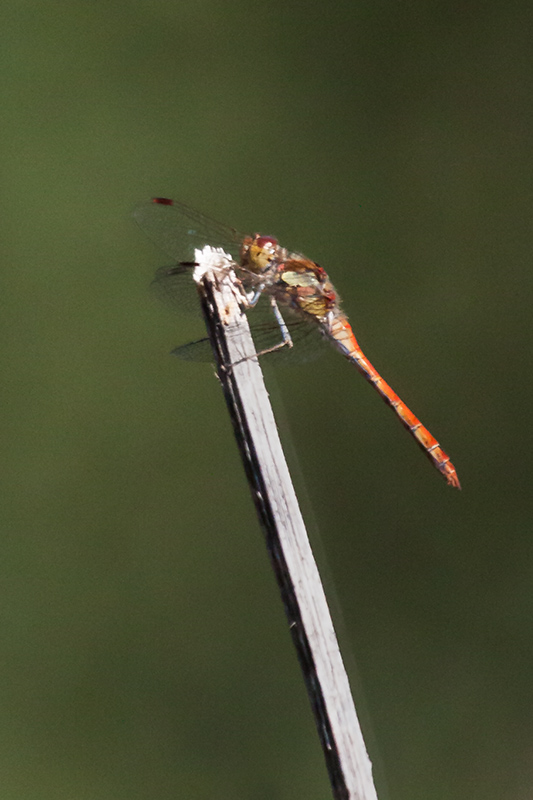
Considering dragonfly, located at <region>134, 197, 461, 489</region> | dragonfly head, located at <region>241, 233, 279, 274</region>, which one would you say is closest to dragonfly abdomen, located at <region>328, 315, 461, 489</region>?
dragonfly, located at <region>134, 197, 461, 489</region>

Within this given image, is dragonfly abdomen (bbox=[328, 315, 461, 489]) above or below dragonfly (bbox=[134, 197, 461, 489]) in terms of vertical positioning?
below

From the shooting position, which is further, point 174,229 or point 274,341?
point 174,229

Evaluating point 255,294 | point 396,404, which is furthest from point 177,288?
point 396,404

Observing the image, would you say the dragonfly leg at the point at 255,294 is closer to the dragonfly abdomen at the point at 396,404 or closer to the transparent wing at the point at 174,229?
the transparent wing at the point at 174,229

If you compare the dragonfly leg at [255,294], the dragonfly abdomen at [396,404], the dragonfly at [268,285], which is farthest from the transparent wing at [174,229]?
the dragonfly abdomen at [396,404]

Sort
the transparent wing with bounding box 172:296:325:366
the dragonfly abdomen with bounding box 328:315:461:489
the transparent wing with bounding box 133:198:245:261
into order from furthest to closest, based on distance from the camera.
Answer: the dragonfly abdomen with bounding box 328:315:461:489 < the transparent wing with bounding box 133:198:245:261 < the transparent wing with bounding box 172:296:325:366

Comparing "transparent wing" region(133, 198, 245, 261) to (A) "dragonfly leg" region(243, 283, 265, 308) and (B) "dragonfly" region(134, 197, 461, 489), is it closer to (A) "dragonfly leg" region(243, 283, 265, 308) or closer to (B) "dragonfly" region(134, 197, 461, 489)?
(B) "dragonfly" region(134, 197, 461, 489)

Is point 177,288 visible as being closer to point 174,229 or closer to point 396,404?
point 174,229

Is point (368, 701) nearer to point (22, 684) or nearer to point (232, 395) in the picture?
point (22, 684)
